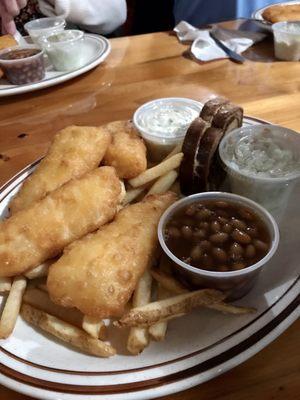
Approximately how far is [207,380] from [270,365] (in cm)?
19

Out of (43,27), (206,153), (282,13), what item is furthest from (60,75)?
(282,13)

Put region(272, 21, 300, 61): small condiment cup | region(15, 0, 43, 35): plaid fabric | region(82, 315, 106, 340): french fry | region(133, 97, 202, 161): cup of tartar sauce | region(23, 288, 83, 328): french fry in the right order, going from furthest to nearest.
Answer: region(15, 0, 43, 35): plaid fabric
region(272, 21, 300, 61): small condiment cup
region(133, 97, 202, 161): cup of tartar sauce
region(23, 288, 83, 328): french fry
region(82, 315, 106, 340): french fry

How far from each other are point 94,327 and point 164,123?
100cm

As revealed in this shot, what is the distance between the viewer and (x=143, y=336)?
1090 millimetres

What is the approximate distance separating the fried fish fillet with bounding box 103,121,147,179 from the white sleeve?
1922 millimetres

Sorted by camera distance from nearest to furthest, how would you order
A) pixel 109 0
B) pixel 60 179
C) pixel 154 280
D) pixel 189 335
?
pixel 189 335 < pixel 154 280 < pixel 60 179 < pixel 109 0

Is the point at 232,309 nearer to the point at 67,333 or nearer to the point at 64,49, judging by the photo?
the point at 67,333

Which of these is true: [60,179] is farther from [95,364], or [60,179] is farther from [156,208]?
A: [95,364]

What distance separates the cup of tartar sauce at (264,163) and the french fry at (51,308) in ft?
2.28

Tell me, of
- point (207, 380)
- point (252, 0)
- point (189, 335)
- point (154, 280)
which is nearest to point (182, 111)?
point (154, 280)

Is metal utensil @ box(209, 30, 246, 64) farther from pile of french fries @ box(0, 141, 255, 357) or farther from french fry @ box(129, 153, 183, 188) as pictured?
pile of french fries @ box(0, 141, 255, 357)

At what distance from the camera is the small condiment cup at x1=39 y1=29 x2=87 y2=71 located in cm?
262

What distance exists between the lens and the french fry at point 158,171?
1526 mm

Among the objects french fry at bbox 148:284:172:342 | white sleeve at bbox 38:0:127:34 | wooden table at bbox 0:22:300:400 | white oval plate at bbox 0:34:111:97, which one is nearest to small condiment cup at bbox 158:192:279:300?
french fry at bbox 148:284:172:342
